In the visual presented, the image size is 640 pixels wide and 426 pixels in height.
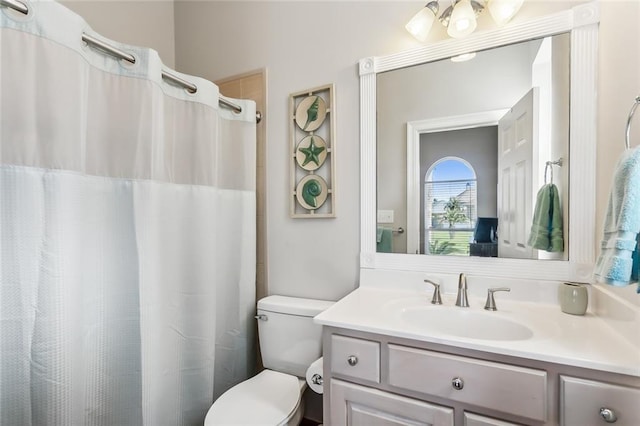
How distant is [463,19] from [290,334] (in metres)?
1.61

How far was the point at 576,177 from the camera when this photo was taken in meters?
1.17

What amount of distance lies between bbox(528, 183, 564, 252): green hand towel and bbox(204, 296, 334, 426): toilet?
96cm

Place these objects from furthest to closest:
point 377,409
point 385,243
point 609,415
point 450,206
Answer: point 385,243, point 450,206, point 377,409, point 609,415

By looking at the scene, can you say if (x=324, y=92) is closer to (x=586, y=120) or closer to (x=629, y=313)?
(x=586, y=120)

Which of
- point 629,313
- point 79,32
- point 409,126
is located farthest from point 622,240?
point 79,32

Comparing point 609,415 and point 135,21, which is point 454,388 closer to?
point 609,415

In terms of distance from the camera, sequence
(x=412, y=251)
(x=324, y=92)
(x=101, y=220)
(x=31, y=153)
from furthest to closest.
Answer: (x=324, y=92), (x=412, y=251), (x=101, y=220), (x=31, y=153)

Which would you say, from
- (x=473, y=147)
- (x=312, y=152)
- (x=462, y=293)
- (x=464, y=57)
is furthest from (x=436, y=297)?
(x=464, y=57)

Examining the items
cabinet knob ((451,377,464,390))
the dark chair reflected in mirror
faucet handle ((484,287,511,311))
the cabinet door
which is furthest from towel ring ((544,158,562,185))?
the cabinet door

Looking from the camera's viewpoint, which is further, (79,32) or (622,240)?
(79,32)

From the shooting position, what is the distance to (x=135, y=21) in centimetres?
187

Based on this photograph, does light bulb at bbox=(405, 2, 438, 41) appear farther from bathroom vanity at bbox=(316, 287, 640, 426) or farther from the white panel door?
bathroom vanity at bbox=(316, 287, 640, 426)

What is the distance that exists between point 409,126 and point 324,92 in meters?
0.49

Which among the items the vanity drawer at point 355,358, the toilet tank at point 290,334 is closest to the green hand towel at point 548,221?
the vanity drawer at point 355,358
